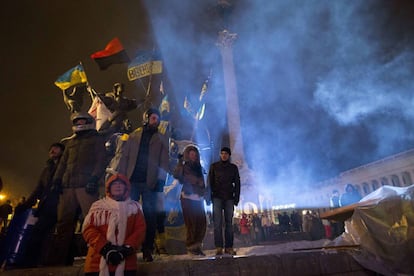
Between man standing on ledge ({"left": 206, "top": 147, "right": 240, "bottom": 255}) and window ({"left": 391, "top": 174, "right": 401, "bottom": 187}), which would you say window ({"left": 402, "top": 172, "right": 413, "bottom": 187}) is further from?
man standing on ledge ({"left": 206, "top": 147, "right": 240, "bottom": 255})

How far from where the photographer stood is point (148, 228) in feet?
14.8

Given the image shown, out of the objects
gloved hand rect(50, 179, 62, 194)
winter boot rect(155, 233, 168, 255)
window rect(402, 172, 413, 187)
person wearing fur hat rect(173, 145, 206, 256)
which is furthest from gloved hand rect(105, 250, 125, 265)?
window rect(402, 172, 413, 187)

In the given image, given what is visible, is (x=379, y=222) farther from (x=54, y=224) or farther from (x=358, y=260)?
(x=54, y=224)

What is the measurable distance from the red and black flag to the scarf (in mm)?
9795

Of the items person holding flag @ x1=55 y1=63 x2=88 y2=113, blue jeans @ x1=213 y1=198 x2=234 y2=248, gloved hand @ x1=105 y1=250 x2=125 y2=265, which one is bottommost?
gloved hand @ x1=105 y1=250 x2=125 y2=265

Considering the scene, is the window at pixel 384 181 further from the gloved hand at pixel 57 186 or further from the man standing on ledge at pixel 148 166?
the gloved hand at pixel 57 186

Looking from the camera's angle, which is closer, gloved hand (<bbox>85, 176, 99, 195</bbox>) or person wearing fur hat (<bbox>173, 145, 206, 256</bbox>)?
gloved hand (<bbox>85, 176, 99, 195</bbox>)

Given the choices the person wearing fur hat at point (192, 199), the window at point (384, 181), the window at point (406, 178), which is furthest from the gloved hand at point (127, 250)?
the window at point (384, 181)

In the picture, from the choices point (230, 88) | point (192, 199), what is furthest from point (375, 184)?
point (192, 199)

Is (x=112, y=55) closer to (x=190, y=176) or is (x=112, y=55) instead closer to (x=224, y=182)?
(x=190, y=176)

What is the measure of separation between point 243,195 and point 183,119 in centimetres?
1573

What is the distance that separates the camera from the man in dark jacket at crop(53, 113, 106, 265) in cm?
409

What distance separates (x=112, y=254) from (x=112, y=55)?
34.1ft

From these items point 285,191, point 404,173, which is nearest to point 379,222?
point 404,173
